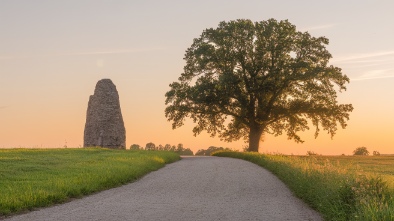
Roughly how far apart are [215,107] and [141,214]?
33.6 meters

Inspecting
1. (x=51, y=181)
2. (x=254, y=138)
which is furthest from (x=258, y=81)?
(x=51, y=181)

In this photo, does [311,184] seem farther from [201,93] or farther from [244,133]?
[244,133]

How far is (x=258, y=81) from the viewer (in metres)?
44.9

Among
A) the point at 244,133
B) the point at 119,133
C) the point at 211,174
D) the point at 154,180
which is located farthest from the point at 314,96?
the point at 154,180

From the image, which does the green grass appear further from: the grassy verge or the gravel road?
the grassy verge

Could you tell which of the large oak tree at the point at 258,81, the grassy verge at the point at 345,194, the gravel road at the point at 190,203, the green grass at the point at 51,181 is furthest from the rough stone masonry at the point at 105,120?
the grassy verge at the point at 345,194

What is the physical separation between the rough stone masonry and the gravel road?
2648 centimetres

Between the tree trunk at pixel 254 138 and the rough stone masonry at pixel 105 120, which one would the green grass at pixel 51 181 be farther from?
the tree trunk at pixel 254 138

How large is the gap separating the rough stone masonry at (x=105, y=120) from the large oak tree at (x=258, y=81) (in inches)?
213

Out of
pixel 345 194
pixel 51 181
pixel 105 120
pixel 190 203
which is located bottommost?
pixel 190 203

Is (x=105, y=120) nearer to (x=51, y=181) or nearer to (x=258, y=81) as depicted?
(x=258, y=81)

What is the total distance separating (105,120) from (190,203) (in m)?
34.0

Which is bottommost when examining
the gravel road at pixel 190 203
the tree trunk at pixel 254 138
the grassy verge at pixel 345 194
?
the gravel road at pixel 190 203

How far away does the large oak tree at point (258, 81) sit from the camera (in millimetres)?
44281
